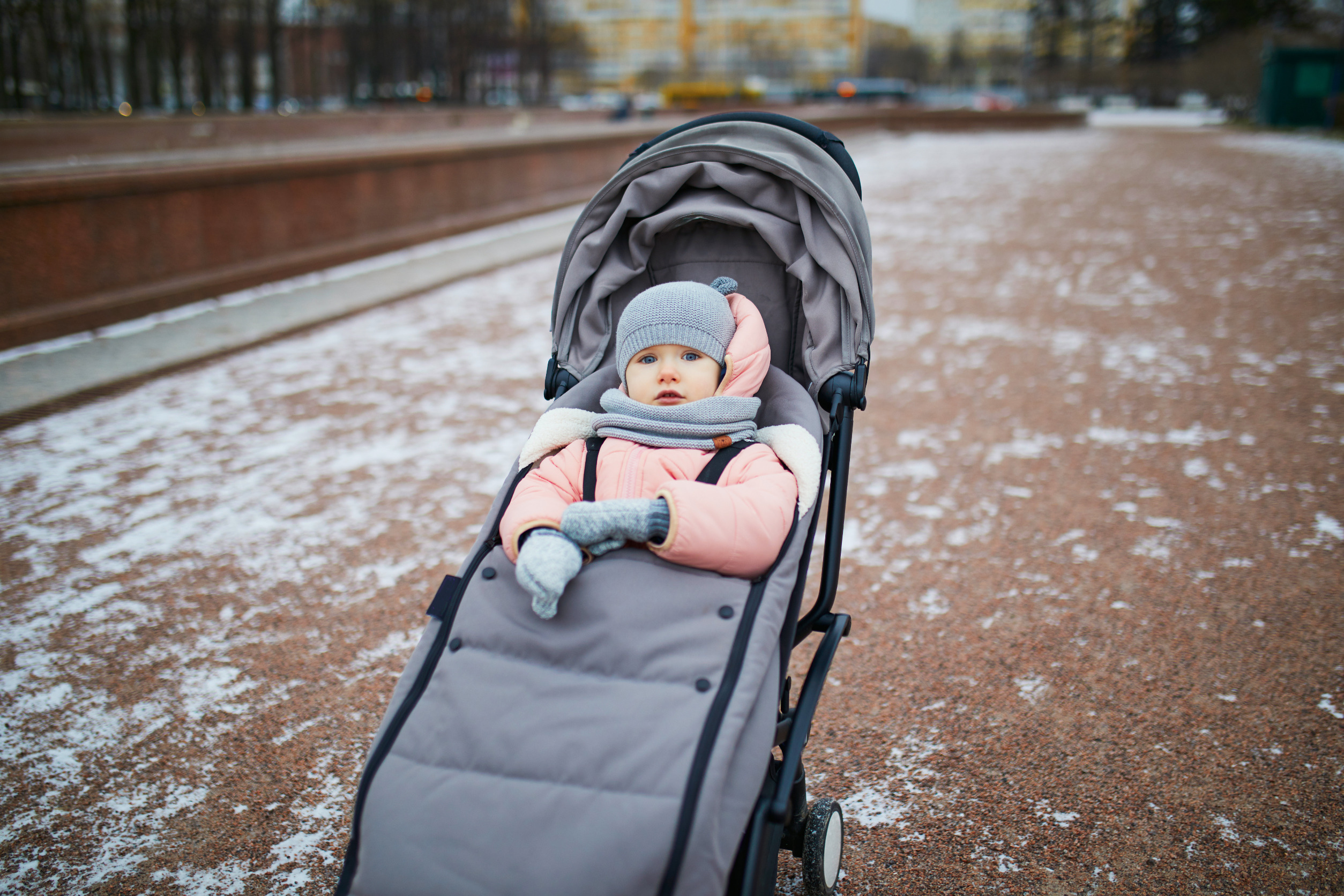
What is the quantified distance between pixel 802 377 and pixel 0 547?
3.16 metres

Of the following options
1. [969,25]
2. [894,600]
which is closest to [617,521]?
[894,600]

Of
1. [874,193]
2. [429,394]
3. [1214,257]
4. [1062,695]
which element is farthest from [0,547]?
[874,193]

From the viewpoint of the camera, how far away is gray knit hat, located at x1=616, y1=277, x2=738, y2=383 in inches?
79.3

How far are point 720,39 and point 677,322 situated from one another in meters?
101

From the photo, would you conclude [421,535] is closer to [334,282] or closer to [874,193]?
[334,282]

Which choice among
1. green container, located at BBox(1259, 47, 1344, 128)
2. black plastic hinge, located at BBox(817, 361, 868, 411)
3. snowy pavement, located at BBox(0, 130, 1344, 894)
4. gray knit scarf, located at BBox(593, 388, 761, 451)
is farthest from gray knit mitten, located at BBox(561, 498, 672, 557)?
green container, located at BBox(1259, 47, 1344, 128)

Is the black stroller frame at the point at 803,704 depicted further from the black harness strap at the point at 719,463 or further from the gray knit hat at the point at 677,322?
the gray knit hat at the point at 677,322

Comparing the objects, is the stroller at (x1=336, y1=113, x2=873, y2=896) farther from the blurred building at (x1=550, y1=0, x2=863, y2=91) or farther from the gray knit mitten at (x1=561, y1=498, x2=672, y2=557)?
the blurred building at (x1=550, y1=0, x2=863, y2=91)

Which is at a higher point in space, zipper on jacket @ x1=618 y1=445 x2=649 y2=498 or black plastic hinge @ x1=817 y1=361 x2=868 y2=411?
black plastic hinge @ x1=817 y1=361 x2=868 y2=411

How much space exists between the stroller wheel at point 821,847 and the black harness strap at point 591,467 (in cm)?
81

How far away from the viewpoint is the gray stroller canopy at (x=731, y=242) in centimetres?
227

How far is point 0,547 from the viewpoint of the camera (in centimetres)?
345

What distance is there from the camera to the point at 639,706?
61.8 inches

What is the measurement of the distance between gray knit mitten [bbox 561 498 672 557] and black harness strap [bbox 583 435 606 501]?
0.16 meters
